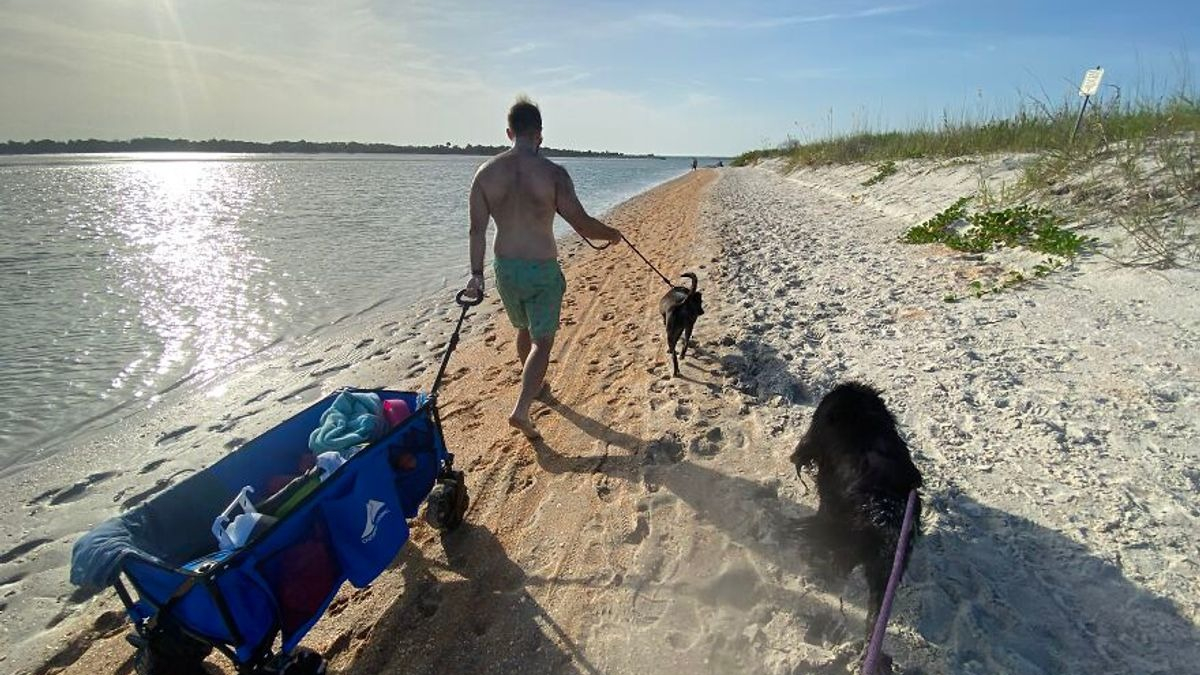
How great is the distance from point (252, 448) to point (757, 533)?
99.1 inches

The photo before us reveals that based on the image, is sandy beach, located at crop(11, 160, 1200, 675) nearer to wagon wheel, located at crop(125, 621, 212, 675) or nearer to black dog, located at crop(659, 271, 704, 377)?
black dog, located at crop(659, 271, 704, 377)

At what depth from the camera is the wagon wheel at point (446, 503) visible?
303cm

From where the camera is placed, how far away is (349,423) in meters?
2.84

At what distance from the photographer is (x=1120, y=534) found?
2.51 m

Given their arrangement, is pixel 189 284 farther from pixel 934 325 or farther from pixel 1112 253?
pixel 1112 253

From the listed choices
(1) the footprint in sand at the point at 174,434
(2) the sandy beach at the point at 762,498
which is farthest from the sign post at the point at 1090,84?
(1) the footprint in sand at the point at 174,434

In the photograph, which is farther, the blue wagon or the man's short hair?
the man's short hair

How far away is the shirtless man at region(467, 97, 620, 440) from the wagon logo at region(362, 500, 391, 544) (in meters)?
1.35

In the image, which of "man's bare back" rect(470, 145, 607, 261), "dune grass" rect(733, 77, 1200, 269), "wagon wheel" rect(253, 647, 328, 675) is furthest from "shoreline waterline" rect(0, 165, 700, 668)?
"dune grass" rect(733, 77, 1200, 269)

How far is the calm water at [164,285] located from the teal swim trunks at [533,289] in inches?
159

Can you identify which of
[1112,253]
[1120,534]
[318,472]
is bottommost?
[1120,534]

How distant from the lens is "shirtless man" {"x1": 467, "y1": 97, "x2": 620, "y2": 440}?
359cm

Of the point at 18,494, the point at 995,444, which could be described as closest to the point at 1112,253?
the point at 995,444

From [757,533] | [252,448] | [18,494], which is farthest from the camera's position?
[18,494]
